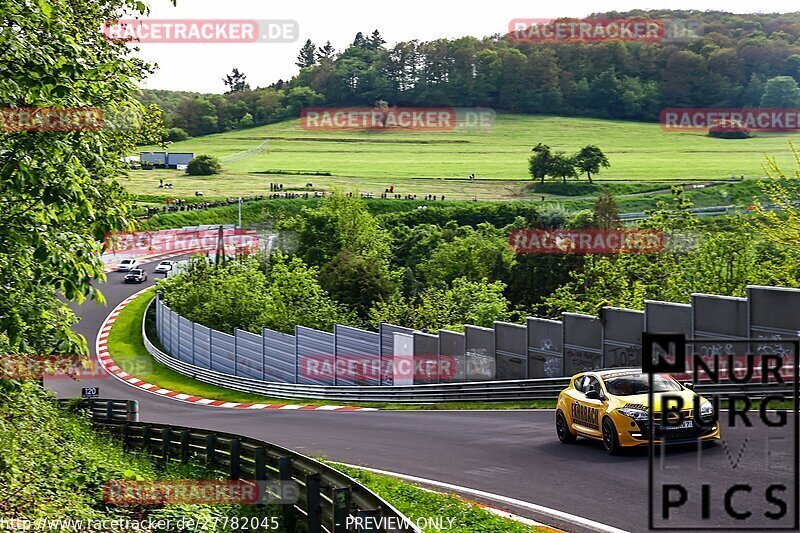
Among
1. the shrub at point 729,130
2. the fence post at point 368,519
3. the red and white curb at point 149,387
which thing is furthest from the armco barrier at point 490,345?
the shrub at point 729,130

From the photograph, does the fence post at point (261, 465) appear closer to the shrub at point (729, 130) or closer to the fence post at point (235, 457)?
the fence post at point (235, 457)

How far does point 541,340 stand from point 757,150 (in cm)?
14061

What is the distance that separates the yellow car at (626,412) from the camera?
15.5 meters

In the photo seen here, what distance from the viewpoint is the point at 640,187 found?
135000 mm

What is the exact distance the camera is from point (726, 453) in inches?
597

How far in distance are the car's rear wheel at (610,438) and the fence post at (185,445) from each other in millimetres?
8044

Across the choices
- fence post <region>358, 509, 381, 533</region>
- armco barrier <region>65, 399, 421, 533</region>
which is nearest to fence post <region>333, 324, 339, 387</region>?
armco barrier <region>65, 399, 421, 533</region>

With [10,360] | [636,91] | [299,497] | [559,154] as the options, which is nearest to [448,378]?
[299,497]

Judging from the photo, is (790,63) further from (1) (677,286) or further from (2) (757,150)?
(1) (677,286)

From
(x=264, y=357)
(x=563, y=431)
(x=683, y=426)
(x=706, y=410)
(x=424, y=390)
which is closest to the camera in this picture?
(x=683, y=426)

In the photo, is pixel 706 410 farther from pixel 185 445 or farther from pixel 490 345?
pixel 490 345

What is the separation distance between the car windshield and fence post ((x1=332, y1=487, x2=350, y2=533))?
6789 millimetres

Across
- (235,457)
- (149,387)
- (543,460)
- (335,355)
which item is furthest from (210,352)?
(543,460)

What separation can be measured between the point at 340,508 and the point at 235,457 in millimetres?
5412
